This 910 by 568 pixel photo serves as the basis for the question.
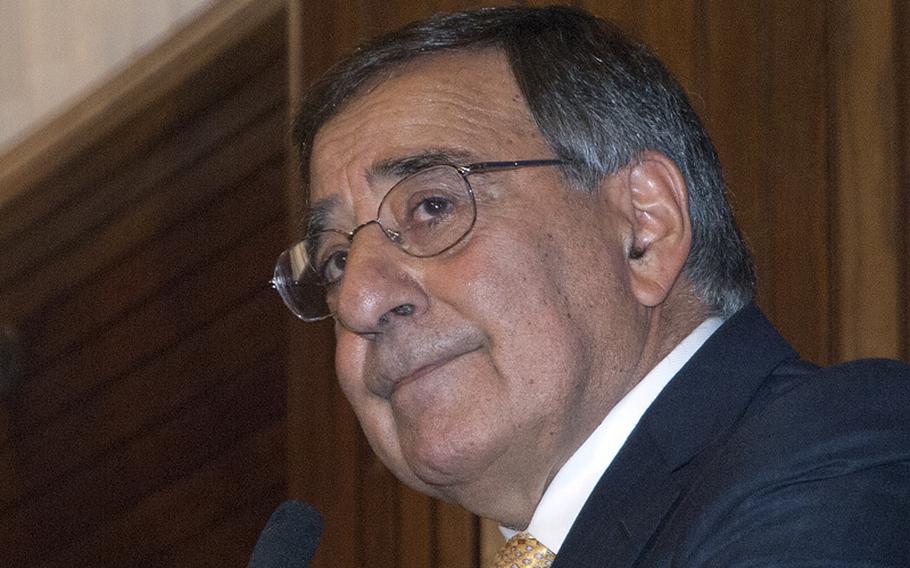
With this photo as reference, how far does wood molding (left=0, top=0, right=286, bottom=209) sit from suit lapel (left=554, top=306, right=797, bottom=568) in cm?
228

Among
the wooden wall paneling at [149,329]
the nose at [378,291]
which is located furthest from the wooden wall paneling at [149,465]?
the nose at [378,291]

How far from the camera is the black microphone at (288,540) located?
1.59m

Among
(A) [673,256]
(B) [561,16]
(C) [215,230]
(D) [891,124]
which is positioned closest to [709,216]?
(A) [673,256]

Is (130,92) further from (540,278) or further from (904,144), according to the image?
(540,278)

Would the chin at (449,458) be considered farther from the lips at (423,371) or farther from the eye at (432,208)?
the eye at (432,208)

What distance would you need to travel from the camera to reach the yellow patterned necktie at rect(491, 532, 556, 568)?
165 centimetres

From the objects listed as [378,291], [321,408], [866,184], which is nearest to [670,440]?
[378,291]

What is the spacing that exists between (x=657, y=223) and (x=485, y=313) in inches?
11.7

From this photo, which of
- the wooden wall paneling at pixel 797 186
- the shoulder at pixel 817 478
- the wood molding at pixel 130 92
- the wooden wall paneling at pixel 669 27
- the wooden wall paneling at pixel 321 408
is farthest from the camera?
the wood molding at pixel 130 92

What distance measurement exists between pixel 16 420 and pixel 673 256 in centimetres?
224

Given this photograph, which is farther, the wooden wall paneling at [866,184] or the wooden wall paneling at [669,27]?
the wooden wall paneling at [669,27]

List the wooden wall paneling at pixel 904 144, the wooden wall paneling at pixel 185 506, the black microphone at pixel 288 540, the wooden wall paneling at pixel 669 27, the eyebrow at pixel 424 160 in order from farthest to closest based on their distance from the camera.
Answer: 1. the wooden wall paneling at pixel 185 506
2. the wooden wall paneling at pixel 669 27
3. the wooden wall paneling at pixel 904 144
4. the eyebrow at pixel 424 160
5. the black microphone at pixel 288 540

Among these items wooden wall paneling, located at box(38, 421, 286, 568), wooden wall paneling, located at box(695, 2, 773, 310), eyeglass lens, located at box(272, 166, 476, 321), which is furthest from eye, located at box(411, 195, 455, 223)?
wooden wall paneling, located at box(38, 421, 286, 568)

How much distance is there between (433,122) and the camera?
1.84 metres
